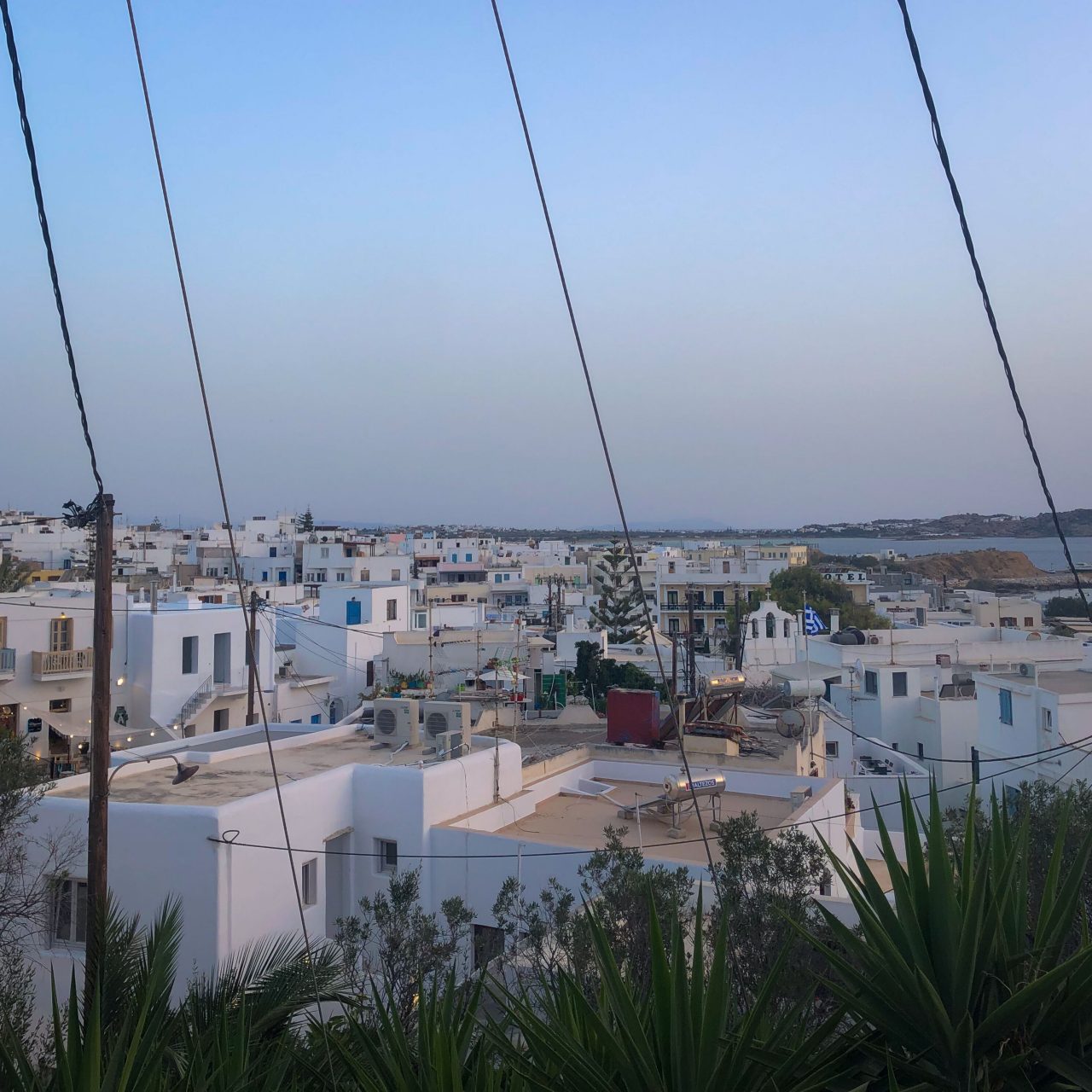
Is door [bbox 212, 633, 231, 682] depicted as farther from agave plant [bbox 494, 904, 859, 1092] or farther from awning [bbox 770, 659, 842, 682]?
agave plant [bbox 494, 904, 859, 1092]

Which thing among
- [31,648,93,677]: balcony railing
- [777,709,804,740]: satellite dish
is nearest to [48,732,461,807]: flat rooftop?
[777,709,804,740]: satellite dish

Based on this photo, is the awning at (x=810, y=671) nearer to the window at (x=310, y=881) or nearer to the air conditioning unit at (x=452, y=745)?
the air conditioning unit at (x=452, y=745)

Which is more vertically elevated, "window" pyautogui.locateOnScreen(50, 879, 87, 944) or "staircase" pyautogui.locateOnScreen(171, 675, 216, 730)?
"staircase" pyautogui.locateOnScreen(171, 675, 216, 730)

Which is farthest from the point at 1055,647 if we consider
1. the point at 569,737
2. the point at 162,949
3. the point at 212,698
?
the point at 162,949

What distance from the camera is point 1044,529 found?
262 ft

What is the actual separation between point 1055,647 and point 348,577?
3462 centimetres

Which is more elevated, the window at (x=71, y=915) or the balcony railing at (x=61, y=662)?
the balcony railing at (x=61, y=662)

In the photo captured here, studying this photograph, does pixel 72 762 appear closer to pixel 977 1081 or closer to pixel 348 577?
pixel 977 1081

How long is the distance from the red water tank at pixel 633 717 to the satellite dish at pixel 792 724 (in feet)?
7.40

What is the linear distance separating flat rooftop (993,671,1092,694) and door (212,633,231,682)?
18155 mm

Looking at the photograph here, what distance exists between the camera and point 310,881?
1150 cm

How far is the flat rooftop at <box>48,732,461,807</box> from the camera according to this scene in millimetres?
11984

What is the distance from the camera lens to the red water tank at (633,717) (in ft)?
53.9

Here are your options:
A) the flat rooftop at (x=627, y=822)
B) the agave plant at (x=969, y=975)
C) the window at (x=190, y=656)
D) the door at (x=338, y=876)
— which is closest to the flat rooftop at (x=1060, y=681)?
the flat rooftop at (x=627, y=822)
